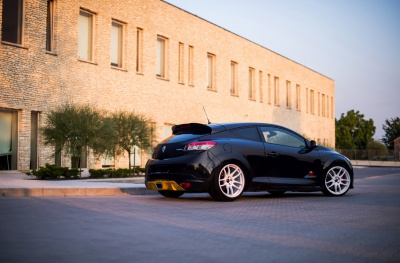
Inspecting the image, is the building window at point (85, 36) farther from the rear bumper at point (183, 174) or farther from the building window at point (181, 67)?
the rear bumper at point (183, 174)

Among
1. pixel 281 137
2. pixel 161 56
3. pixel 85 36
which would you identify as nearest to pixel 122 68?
pixel 85 36

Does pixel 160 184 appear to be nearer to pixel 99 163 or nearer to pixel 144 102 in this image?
pixel 99 163

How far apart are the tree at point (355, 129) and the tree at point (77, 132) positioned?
81.7 m

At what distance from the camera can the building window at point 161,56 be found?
3275 cm

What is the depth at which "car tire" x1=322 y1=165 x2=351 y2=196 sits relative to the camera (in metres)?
13.2

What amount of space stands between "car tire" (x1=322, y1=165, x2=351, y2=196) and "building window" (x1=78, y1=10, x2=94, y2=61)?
53.9ft

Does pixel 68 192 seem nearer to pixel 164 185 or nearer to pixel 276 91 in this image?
pixel 164 185

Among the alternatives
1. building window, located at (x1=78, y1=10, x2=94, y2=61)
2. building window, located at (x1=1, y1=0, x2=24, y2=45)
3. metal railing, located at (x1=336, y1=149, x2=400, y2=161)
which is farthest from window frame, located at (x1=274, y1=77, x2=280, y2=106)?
building window, located at (x1=1, y1=0, x2=24, y2=45)

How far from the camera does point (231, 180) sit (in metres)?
11.6

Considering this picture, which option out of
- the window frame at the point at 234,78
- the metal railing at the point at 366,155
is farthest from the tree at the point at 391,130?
the window frame at the point at 234,78

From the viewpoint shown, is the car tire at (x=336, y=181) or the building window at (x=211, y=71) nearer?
the car tire at (x=336, y=181)

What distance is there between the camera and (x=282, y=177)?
40.7ft

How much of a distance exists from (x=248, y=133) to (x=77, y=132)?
7.64 meters

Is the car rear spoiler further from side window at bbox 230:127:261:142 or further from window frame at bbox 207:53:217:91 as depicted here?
window frame at bbox 207:53:217:91
